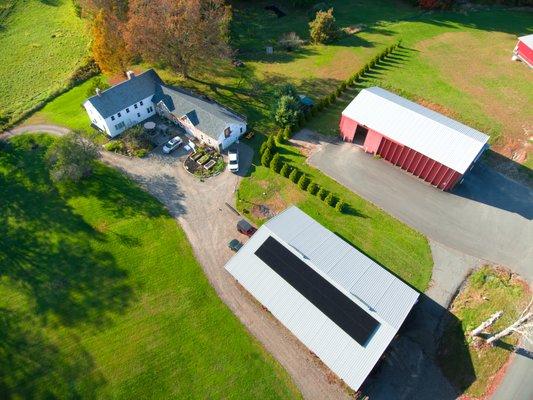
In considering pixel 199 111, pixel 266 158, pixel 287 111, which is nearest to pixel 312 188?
pixel 266 158

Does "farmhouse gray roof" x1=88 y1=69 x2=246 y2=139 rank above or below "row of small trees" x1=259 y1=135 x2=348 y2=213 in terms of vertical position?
above

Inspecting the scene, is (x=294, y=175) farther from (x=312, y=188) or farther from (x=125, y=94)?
(x=125, y=94)

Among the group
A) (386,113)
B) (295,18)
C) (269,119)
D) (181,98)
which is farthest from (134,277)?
(295,18)

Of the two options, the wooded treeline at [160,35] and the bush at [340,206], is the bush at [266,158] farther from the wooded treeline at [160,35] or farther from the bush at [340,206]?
the wooded treeline at [160,35]

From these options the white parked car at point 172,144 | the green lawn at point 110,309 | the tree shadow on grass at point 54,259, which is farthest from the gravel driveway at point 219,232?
the tree shadow on grass at point 54,259

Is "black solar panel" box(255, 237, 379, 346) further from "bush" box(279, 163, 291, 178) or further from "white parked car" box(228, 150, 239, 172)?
"white parked car" box(228, 150, 239, 172)

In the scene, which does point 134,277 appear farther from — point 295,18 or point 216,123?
point 295,18

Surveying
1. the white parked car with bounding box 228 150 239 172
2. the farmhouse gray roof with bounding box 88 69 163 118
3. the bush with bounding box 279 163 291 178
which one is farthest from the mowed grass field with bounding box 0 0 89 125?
the bush with bounding box 279 163 291 178

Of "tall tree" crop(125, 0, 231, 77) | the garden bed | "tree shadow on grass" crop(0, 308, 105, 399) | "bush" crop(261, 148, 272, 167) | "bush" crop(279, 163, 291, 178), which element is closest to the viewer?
"tree shadow on grass" crop(0, 308, 105, 399)
